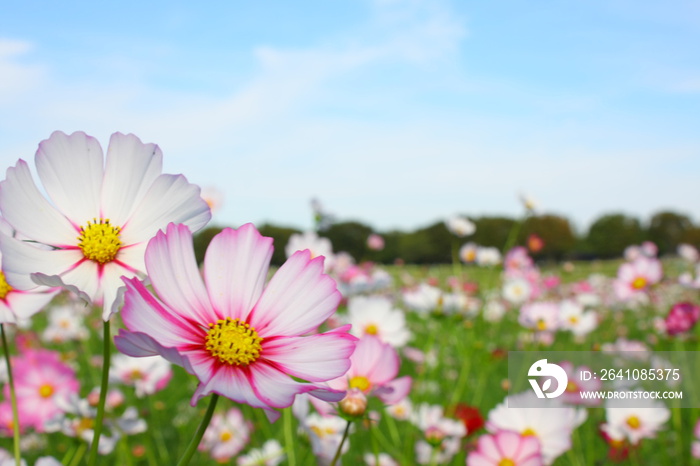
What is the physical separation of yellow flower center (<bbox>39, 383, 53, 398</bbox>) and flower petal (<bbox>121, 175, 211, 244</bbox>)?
3.23ft

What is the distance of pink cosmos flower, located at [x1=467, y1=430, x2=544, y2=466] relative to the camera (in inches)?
35.8

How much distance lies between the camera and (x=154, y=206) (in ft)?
1.34

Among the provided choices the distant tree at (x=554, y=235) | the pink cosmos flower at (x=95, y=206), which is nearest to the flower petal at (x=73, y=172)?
the pink cosmos flower at (x=95, y=206)

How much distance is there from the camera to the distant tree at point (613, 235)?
19859 mm

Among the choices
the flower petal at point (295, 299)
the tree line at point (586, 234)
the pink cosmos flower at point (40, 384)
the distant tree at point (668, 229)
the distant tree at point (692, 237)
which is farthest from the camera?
the distant tree at point (668, 229)

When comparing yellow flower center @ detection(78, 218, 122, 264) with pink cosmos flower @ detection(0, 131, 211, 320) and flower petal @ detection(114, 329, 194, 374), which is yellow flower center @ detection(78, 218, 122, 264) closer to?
pink cosmos flower @ detection(0, 131, 211, 320)

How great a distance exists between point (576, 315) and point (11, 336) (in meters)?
3.07

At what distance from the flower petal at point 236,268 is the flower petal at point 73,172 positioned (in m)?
0.10

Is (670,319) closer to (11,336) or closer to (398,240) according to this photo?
(11,336)

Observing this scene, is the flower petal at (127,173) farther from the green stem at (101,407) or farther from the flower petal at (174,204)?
the green stem at (101,407)

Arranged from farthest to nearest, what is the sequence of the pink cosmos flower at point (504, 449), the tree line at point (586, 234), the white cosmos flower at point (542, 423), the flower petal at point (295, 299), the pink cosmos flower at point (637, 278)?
the tree line at point (586, 234), the pink cosmos flower at point (637, 278), the white cosmos flower at point (542, 423), the pink cosmos flower at point (504, 449), the flower petal at point (295, 299)

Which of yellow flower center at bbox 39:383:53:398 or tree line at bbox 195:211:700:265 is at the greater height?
tree line at bbox 195:211:700:265

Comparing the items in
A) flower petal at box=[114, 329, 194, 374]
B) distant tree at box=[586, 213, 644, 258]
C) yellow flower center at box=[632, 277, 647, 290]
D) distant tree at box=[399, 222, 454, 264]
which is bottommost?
flower petal at box=[114, 329, 194, 374]

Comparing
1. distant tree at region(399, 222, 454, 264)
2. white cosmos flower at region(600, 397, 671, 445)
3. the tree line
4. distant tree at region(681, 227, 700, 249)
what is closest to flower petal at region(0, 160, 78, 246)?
white cosmos flower at region(600, 397, 671, 445)
